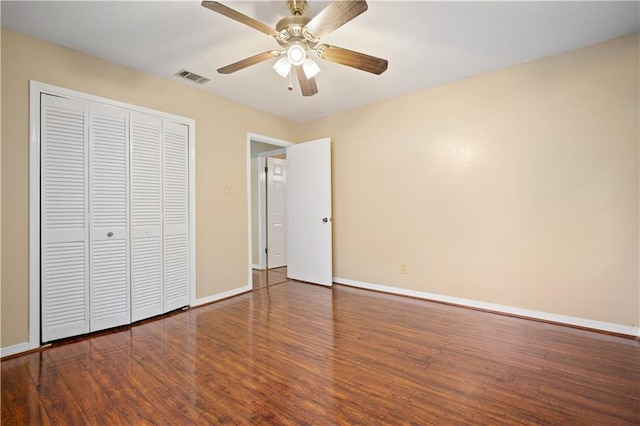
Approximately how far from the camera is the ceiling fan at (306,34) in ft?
5.38

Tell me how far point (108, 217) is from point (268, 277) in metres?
2.58

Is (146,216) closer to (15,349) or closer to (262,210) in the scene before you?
(15,349)

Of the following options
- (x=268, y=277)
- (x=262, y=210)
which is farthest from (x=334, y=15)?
(x=262, y=210)

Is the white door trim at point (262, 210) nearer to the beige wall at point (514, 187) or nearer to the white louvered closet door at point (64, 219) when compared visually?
the beige wall at point (514, 187)

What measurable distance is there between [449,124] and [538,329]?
88.1 inches

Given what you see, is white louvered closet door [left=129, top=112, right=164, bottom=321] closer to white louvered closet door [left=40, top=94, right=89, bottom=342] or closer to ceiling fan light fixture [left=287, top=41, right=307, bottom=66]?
white louvered closet door [left=40, top=94, right=89, bottom=342]

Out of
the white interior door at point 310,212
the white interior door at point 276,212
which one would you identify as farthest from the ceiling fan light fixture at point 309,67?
the white interior door at point 276,212

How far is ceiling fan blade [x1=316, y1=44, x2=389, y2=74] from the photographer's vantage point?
6.53 ft

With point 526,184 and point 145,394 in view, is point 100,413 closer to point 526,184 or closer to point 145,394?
point 145,394

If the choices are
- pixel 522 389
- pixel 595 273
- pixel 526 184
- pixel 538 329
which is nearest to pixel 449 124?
pixel 526 184

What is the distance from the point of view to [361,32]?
2305 millimetres

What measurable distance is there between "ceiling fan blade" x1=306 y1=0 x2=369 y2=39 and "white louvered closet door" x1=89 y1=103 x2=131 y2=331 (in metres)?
2.14

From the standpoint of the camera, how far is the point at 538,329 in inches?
103

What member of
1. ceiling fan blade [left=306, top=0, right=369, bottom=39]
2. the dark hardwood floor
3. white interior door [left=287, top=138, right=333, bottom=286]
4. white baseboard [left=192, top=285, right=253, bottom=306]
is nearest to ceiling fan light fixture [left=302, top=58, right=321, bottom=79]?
ceiling fan blade [left=306, top=0, right=369, bottom=39]
